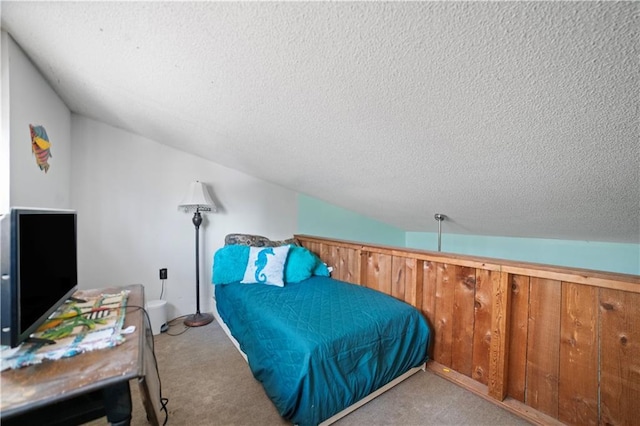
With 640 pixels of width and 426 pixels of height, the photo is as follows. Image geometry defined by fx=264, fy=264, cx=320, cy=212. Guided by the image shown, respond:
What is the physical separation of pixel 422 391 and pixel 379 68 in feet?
6.04

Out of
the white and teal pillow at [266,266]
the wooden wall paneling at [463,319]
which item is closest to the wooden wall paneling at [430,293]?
the wooden wall paneling at [463,319]

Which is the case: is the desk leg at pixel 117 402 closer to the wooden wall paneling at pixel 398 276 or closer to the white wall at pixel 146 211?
the wooden wall paneling at pixel 398 276

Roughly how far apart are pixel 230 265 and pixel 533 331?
2.28 m

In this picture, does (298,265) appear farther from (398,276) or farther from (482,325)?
(482,325)

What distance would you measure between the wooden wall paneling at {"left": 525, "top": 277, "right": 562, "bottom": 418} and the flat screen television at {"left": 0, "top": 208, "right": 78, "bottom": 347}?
2193 mm

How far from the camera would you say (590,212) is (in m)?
1.54

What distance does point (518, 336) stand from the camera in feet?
5.10

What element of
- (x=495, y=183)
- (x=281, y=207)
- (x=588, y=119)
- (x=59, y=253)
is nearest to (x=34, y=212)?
(x=59, y=253)

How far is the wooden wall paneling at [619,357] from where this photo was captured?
1.18m

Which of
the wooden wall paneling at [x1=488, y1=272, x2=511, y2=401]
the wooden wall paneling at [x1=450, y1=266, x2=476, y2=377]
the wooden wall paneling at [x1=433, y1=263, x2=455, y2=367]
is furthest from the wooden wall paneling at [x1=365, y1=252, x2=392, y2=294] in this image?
the wooden wall paneling at [x1=488, y1=272, x2=511, y2=401]

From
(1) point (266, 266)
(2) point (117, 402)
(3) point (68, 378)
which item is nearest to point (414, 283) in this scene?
(1) point (266, 266)

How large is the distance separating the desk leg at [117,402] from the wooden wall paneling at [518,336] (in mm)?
1888

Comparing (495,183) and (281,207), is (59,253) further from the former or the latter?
(281,207)

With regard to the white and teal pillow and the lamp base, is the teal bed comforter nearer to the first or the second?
the white and teal pillow
